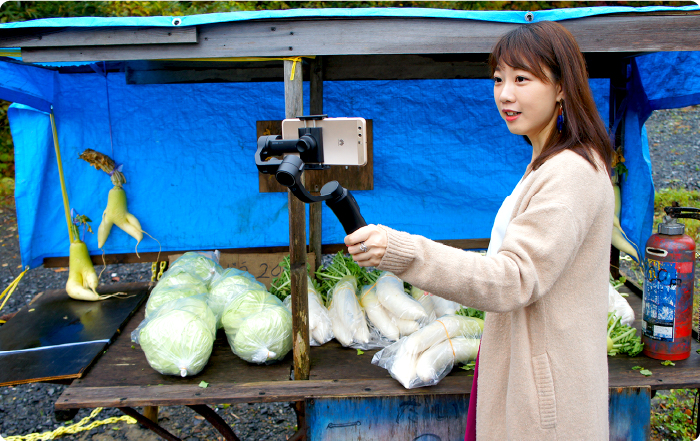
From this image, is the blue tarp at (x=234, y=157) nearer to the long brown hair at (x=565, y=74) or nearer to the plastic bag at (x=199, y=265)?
the plastic bag at (x=199, y=265)

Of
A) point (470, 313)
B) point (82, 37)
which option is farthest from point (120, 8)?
point (470, 313)

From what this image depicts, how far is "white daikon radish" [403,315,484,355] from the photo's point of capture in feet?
8.46

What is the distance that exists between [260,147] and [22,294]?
6403 mm

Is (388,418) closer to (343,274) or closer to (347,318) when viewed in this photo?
(347,318)

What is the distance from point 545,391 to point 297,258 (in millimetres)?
1471

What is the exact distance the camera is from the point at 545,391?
1366 mm

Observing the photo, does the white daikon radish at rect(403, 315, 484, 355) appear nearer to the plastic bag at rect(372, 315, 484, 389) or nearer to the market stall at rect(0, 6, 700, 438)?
the plastic bag at rect(372, 315, 484, 389)

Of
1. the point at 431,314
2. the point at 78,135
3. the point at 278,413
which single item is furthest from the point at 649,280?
the point at 78,135

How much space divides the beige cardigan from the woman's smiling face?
16cm

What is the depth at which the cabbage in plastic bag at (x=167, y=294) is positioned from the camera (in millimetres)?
3174

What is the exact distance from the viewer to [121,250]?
408 centimetres

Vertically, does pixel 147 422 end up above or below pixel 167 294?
below

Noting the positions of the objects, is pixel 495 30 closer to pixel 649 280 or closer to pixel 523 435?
pixel 649 280

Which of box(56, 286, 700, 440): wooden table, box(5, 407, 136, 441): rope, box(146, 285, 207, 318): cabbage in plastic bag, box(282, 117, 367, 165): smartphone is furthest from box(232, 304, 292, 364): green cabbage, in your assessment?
box(5, 407, 136, 441): rope
